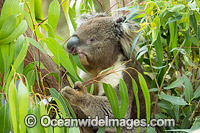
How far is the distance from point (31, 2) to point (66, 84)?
615 mm

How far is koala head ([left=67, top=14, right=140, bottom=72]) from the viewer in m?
2.27

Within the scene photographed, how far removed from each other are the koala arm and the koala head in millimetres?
467

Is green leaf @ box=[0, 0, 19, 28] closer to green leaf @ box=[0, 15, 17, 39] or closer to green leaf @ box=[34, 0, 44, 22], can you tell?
green leaf @ box=[0, 15, 17, 39]

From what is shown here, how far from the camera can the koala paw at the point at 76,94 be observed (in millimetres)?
1611

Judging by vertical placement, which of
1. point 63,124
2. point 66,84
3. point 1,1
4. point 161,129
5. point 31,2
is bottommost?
point 161,129

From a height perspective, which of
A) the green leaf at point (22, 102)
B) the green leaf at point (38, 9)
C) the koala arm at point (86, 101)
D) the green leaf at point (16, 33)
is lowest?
the koala arm at point (86, 101)

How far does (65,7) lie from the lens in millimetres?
2221

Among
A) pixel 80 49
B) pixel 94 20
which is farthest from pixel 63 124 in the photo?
pixel 94 20

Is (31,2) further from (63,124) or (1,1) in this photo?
(63,124)

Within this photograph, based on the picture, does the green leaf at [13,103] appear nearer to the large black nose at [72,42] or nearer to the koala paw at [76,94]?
the koala paw at [76,94]

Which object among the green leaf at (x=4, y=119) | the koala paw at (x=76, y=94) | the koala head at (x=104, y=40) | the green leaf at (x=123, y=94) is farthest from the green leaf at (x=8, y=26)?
the koala head at (x=104, y=40)

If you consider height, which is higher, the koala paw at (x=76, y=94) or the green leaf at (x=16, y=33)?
the green leaf at (x=16, y=33)

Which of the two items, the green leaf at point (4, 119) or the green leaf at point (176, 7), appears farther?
the green leaf at point (176, 7)

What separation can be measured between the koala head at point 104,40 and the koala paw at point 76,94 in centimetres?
55
